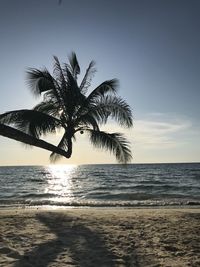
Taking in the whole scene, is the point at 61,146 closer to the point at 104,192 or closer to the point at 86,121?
the point at 86,121

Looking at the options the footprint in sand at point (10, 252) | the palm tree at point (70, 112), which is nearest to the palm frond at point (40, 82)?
the palm tree at point (70, 112)

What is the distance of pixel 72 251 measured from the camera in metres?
6.68

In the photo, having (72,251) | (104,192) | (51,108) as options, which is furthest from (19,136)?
(104,192)

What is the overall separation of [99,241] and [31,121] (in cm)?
467

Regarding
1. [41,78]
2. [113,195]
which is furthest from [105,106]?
[113,195]

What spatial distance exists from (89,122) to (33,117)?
74.6 inches

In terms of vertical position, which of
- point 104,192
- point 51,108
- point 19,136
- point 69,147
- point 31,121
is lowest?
point 104,192

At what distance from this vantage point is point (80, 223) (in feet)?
31.9

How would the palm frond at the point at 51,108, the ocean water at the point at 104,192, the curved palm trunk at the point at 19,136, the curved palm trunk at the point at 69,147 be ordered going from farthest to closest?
the ocean water at the point at 104,192
the palm frond at the point at 51,108
the curved palm trunk at the point at 69,147
the curved palm trunk at the point at 19,136

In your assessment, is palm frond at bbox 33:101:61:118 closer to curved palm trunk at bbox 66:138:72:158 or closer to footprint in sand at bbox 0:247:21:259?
curved palm trunk at bbox 66:138:72:158

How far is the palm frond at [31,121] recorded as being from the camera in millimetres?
10703

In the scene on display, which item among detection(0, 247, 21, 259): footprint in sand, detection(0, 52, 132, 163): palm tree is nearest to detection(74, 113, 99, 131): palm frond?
detection(0, 52, 132, 163): palm tree

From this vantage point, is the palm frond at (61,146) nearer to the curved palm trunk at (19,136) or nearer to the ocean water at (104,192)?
the curved palm trunk at (19,136)

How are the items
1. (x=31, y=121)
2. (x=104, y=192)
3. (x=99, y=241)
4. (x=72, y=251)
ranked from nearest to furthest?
(x=72, y=251), (x=99, y=241), (x=31, y=121), (x=104, y=192)
